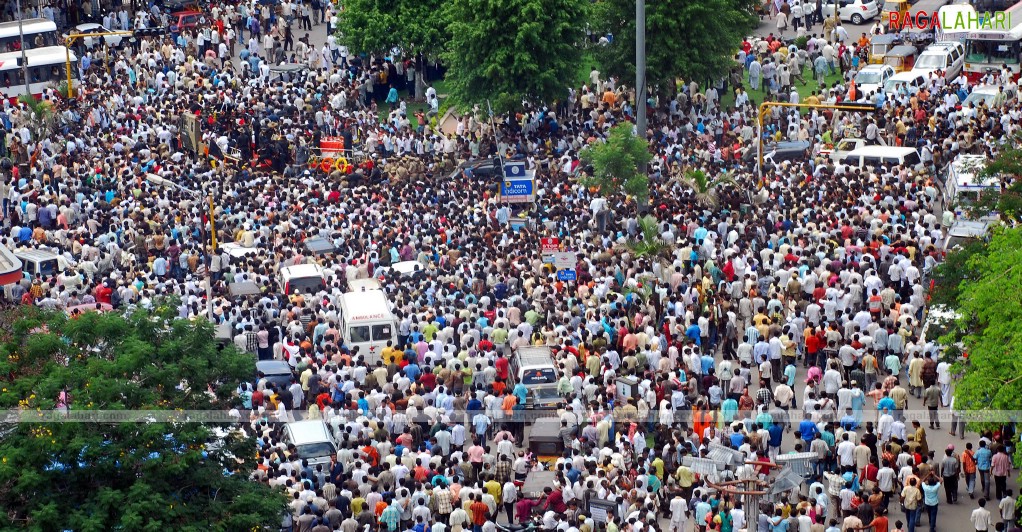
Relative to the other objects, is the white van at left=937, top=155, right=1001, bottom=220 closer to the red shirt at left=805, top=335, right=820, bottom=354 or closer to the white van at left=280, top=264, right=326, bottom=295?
the red shirt at left=805, top=335, right=820, bottom=354

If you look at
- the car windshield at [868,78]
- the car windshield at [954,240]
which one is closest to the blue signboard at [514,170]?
the car windshield at [954,240]

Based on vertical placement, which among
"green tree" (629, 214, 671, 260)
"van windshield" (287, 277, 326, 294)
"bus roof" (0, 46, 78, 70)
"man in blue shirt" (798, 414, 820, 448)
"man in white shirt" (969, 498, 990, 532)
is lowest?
"man in white shirt" (969, 498, 990, 532)

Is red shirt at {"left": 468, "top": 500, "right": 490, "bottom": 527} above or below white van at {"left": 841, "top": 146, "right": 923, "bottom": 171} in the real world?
below

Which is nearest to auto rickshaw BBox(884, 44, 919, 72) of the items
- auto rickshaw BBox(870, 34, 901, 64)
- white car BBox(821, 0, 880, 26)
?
auto rickshaw BBox(870, 34, 901, 64)

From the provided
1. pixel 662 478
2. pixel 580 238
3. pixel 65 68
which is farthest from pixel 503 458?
pixel 65 68

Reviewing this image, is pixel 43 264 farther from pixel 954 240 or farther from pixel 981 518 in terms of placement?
pixel 981 518

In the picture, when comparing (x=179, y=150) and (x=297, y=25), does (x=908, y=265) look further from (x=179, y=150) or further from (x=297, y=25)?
(x=297, y=25)

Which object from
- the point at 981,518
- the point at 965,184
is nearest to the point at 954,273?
the point at 981,518
